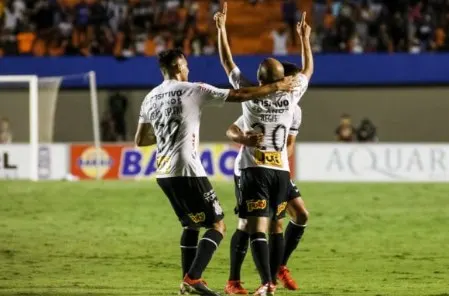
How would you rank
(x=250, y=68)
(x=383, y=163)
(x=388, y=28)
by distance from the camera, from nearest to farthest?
(x=383, y=163)
(x=388, y=28)
(x=250, y=68)

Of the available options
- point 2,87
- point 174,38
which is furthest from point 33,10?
point 174,38

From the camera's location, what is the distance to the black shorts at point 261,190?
964 cm

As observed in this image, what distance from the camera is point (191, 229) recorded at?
9.78 m

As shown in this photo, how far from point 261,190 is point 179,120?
0.94m

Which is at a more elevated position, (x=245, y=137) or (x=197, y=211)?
(x=245, y=137)

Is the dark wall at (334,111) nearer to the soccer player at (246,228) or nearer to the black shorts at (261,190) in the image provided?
the soccer player at (246,228)

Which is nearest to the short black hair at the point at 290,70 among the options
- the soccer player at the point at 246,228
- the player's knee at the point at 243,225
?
the soccer player at the point at 246,228

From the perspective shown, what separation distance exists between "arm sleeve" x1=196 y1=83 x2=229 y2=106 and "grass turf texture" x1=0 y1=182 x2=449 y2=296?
1.80 meters

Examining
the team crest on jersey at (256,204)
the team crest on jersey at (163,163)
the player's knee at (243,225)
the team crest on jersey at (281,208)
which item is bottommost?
the player's knee at (243,225)

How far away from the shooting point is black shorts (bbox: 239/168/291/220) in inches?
380

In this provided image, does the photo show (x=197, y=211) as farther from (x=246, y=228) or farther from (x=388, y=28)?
(x=388, y=28)

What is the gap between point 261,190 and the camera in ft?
31.7

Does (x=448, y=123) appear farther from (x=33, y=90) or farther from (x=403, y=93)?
(x=33, y=90)

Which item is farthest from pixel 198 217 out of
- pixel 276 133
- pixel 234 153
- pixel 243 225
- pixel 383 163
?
pixel 234 153
